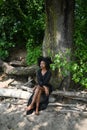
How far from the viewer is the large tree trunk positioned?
816cm

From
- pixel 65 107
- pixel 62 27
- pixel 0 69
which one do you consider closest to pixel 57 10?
pixel 62 27

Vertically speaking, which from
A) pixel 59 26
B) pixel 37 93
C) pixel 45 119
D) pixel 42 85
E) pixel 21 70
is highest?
pixel 59 26

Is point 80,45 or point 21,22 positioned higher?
point 21,22

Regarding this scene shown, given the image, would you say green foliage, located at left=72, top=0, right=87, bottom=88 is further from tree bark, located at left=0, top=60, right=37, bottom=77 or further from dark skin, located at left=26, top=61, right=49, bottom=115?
tree bark, located at left=0, top=60, right=37, bottom=77

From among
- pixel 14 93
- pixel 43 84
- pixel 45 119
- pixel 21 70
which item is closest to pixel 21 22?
pixel 21 70

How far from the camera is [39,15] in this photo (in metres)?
11.6

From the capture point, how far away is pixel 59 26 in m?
8.34

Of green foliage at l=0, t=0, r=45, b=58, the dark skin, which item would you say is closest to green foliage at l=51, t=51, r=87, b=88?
the dark skin

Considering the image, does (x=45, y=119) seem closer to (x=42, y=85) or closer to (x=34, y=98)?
(x=34, y=98)

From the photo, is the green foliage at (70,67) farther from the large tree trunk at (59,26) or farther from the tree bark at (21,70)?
the tree bark at (21,70)

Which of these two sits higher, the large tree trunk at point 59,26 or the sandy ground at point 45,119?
the large tree trunk at point 59,26

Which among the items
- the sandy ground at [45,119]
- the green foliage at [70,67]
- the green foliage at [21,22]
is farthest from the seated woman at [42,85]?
the green foliage at [21,22]

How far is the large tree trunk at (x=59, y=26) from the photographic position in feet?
26.8

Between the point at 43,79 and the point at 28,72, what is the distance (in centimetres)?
199
